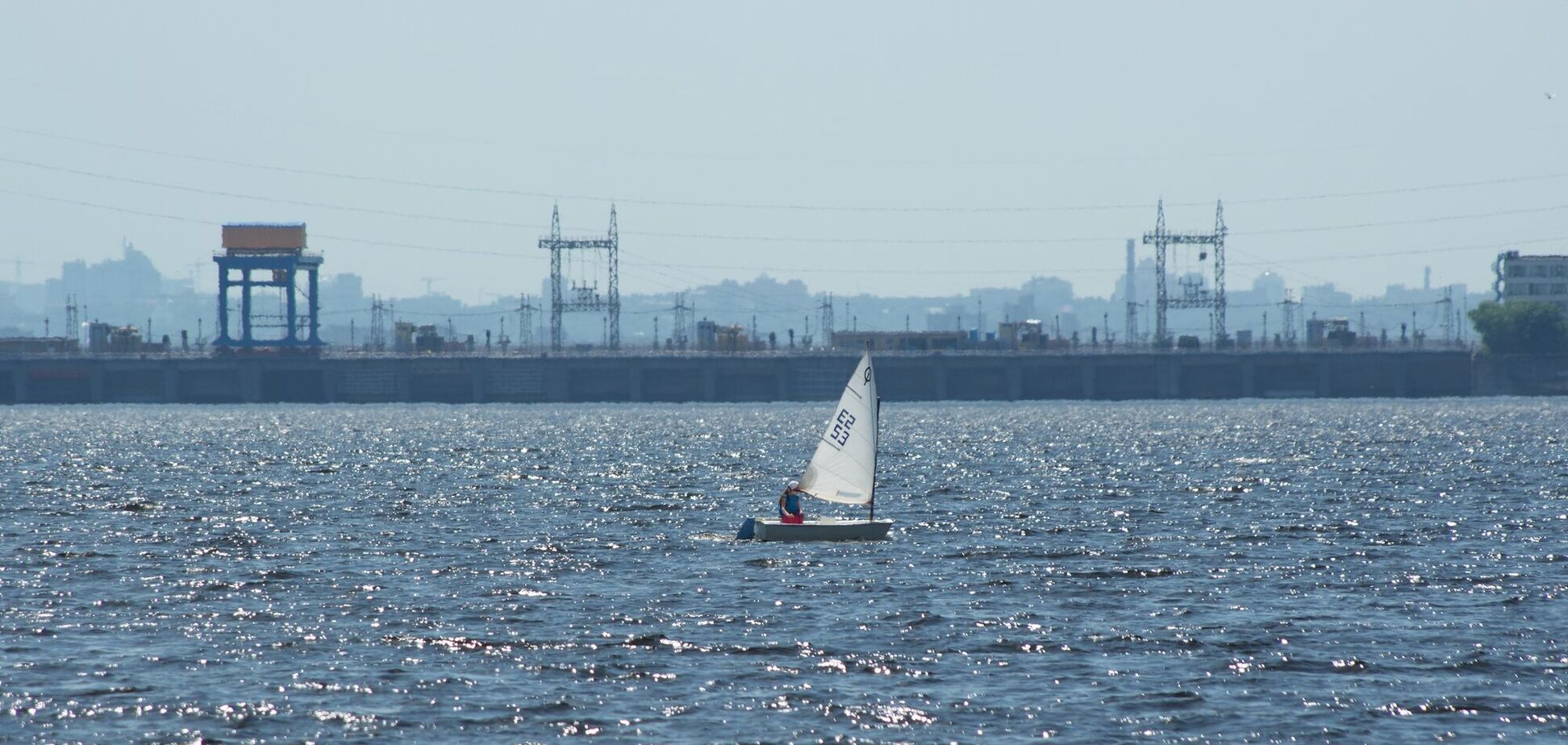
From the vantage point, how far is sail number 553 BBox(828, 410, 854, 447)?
54.6m

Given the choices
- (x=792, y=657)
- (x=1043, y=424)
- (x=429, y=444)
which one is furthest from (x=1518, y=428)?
(x=792, y=657)

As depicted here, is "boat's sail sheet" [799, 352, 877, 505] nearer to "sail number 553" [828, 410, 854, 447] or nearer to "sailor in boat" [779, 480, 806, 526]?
"sail number 553" [828, 410, 854, 447]

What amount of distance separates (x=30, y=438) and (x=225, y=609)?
359 feet

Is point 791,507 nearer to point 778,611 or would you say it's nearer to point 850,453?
point 850,453

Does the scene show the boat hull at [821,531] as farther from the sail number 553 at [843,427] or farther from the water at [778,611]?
the sail number 553 at [843,427]

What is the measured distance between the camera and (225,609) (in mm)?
41781

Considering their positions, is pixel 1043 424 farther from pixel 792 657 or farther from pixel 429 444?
pixel 792 657

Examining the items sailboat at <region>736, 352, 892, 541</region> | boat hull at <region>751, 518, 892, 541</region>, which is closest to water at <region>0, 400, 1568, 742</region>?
boat hull at <region>751, 518, 892, 541</region>

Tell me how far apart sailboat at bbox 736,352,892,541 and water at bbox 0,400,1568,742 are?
615mm

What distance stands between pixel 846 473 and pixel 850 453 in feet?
1.94

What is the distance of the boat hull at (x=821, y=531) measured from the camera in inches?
2146

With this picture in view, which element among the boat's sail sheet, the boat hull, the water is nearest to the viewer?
the water

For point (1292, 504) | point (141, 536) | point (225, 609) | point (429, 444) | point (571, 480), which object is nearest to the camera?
point (225, 609)

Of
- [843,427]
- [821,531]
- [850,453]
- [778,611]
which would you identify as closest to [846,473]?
[850,453]
